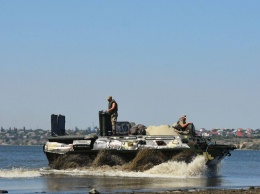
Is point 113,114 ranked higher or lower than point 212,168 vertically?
higher

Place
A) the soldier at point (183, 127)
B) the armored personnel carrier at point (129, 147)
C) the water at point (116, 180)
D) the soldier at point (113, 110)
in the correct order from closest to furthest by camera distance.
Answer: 1. the water at point (116, 180)
2. the armored personnel carrier at point (129, 147)
3. the soldier at point (183, 127)
4. the soldier at point (113, 110)

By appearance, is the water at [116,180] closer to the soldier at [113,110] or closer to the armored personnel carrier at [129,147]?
the armored personnel carrier at [129,147]

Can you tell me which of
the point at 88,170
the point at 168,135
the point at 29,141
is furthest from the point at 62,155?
the point at 29,141

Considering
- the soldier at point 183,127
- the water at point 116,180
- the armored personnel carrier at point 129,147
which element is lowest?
the water at point 116,180

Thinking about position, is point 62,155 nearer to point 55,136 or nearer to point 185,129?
point 55,136

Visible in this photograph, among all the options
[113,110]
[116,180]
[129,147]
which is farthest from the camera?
[113,110]

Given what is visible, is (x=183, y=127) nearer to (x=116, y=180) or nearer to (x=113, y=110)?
(x=113, y=110)

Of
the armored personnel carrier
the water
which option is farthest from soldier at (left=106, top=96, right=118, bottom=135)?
the water

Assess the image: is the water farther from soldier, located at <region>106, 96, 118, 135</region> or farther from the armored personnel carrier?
soldier, located at <region>106, 96, 118, 135</region>

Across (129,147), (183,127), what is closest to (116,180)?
(129,147)

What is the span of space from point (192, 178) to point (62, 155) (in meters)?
7.35

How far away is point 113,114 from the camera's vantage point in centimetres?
3947

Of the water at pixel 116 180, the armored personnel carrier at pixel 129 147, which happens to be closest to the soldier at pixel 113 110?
the armored personnel carrier at pixel 129 147

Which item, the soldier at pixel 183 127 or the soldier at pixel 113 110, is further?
the soldier at pixel 113 110
